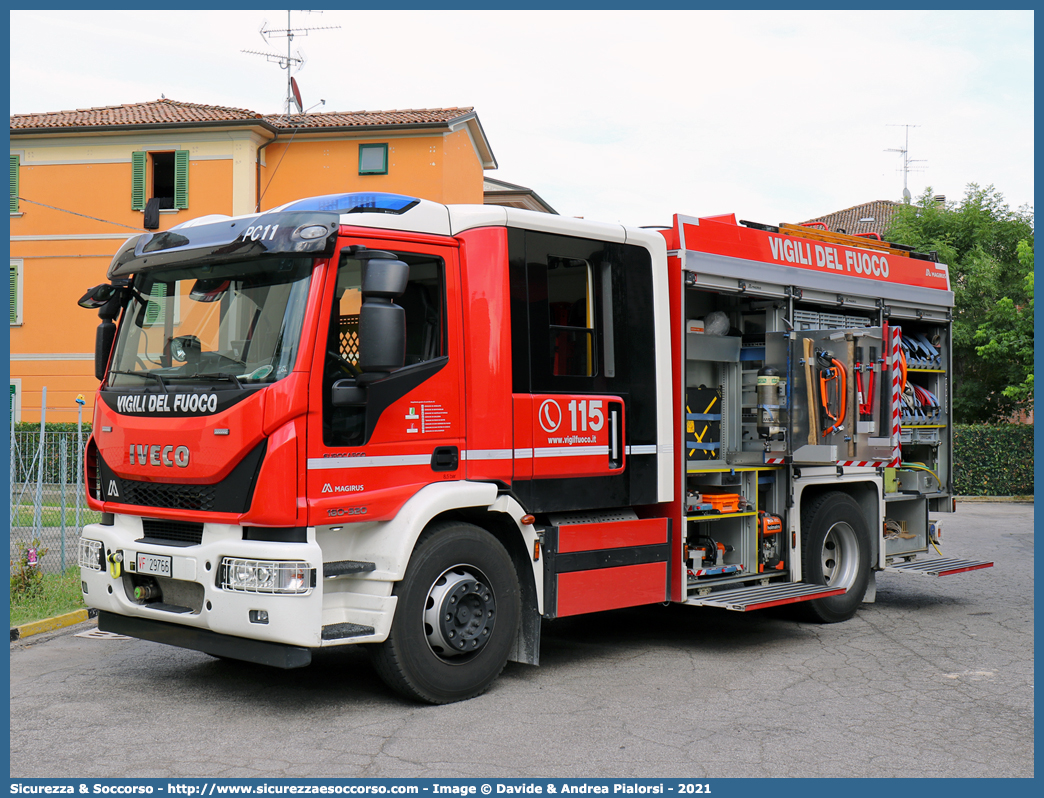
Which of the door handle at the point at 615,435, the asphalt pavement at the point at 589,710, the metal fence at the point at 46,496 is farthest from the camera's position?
the metal fence at the point at 46,496

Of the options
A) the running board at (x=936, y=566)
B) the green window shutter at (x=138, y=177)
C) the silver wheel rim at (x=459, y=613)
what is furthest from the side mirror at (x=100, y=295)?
the green window shutter at (x=138, y=177)

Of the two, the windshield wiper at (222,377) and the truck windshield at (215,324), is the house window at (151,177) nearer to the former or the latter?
the truck windshield at (215,324)

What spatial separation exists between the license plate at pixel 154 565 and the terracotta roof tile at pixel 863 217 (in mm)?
47412

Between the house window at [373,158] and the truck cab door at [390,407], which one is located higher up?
the house window at [373,158]

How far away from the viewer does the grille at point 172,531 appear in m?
5.94

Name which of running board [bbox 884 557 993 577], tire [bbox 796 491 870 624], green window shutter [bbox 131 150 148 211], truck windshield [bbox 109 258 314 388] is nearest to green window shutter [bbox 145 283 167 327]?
truck windshield [bbox 109 258 314 388]

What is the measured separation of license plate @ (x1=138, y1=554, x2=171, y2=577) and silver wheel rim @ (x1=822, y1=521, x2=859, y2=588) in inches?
224

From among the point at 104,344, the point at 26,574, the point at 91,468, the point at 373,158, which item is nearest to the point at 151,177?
the point at 373,158

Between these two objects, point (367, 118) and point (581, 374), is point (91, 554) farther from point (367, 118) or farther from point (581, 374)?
point (367, 118)

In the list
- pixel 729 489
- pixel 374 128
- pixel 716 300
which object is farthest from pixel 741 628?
pixel 374 128

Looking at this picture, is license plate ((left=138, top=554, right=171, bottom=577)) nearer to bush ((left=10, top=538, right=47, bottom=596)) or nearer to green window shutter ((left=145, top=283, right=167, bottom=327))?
green window shutter ((left=145, top=283, right=167, bottom=327))

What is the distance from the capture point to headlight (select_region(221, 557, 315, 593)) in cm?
552

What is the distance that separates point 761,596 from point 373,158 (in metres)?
24.3

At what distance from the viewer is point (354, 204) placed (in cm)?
609
